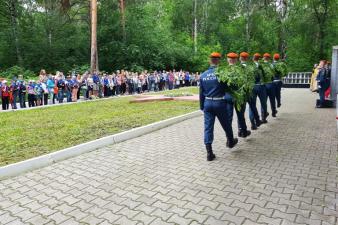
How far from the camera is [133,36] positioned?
1371 inches

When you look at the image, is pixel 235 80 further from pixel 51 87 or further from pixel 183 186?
pixel 51 87

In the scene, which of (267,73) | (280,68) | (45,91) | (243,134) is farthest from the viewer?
(45,91)

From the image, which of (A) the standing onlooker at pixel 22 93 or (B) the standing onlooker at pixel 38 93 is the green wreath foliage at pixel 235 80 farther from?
(A) the standing onlooker at pixel 22 93

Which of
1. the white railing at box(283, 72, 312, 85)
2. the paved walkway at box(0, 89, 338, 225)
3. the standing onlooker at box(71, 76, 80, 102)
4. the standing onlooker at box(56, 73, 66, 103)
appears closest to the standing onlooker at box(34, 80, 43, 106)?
the standing onlooker at box(56, 73, 66, 103)

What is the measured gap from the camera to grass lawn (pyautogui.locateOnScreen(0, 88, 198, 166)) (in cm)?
745

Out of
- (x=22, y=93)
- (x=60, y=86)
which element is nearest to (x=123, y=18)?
(x=60, y=86)

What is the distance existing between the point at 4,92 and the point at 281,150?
508 inches

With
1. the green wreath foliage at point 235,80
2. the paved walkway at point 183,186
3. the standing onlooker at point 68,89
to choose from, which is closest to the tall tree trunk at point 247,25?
the standing onlooker at point 68,89

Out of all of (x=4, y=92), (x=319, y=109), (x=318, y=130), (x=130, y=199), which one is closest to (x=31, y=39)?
(x=4, y=92)

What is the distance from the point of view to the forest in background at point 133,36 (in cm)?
3092

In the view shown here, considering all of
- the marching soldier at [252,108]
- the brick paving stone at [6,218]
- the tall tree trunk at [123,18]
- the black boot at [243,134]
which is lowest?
the brick paving stone at [6,218]

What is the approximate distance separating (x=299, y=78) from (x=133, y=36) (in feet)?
52.7

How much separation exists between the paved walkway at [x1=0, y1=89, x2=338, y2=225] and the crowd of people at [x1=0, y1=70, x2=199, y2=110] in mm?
10107

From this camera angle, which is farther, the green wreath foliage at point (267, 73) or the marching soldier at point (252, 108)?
the green wreath foliage at point (267, 73)
